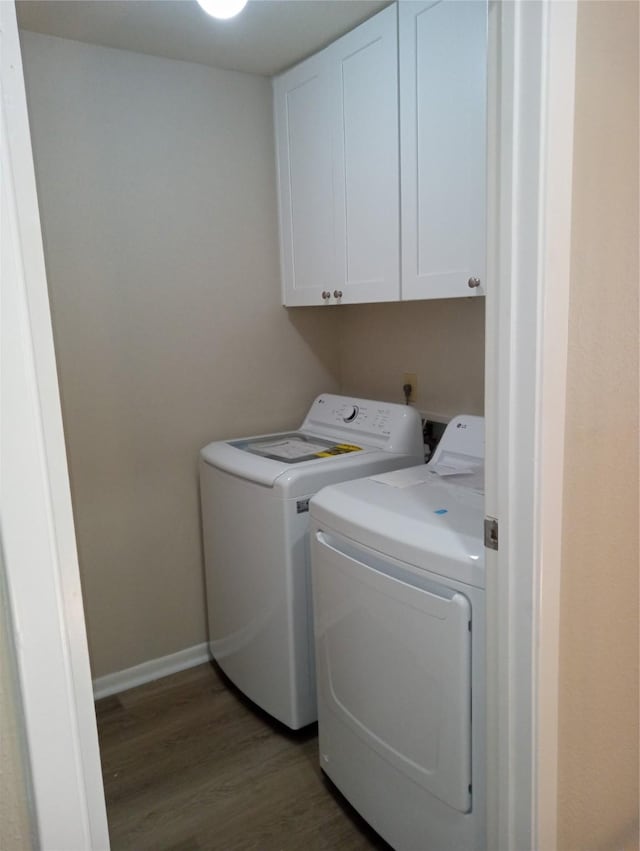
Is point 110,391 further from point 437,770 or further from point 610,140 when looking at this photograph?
point 610,140

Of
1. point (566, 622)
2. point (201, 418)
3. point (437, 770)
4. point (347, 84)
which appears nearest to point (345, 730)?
point (437, 770)

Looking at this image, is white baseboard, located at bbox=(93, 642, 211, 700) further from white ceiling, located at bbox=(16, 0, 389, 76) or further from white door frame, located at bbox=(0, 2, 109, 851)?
white ceiling, located at bbox=(16, 0, 389, 76)

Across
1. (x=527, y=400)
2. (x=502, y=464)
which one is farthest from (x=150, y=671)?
(x=527, y=400)

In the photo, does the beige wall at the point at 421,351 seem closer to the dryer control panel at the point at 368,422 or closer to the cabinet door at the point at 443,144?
the dryer control panel at the point at 368,422

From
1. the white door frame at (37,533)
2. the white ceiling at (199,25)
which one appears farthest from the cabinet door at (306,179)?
the white door frame at (37,533)

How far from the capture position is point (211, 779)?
80.9 inches

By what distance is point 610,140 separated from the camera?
118 cm

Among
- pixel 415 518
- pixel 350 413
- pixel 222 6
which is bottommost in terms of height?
pixel 415 518

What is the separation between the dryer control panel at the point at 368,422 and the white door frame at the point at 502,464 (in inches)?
44.7

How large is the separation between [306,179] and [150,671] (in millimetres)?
2008

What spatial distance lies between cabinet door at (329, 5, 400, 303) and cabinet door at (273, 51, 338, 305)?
6 cm

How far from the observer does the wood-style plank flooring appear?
1833 millimetres

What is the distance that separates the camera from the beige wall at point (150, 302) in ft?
7.35

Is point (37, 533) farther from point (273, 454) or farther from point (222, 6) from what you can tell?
point (273, 454)
